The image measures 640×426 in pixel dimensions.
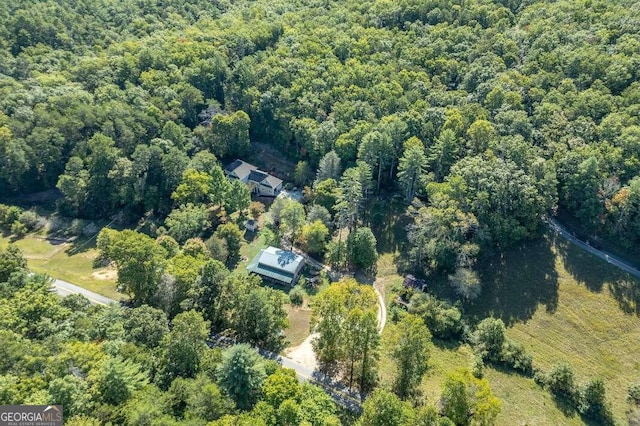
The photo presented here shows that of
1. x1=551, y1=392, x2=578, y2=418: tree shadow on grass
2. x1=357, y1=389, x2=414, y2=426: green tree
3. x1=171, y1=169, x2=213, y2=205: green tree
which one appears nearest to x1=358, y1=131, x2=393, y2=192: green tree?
x1=171, y1=169, x2=213, y2=205: green tree

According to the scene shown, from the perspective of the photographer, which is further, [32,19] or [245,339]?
[32,19]

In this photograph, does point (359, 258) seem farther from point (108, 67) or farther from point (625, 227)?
point (108, 67)

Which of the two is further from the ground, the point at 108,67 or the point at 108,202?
the point at 108,67

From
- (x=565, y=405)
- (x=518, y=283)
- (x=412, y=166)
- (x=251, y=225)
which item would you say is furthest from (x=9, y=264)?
(x=565, y=405)

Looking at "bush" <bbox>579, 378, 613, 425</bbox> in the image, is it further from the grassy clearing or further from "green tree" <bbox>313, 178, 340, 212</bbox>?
"green tree" <bbox>313, 178, 340, 212</bbox>

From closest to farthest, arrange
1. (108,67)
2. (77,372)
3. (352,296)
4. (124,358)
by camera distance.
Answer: (77,372) < (124,358) < (352,296) < (108,67)

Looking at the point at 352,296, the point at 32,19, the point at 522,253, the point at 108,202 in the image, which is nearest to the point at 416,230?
the point at 522,253

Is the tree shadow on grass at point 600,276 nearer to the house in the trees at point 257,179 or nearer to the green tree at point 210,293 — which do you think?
the house in the trees at point 257,179
